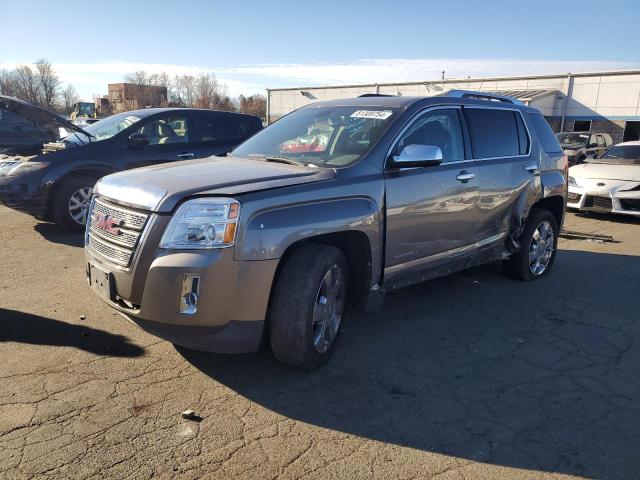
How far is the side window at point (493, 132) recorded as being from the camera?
15.9 ft

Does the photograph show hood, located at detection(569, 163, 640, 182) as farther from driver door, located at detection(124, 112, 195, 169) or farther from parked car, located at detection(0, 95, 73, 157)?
parked car, located at detection(0, 95, 73, 157)

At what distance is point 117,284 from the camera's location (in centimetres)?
319

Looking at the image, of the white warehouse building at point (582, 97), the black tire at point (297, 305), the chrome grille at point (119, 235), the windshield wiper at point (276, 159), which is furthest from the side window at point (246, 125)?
the white warehouse building at point (582, 97)

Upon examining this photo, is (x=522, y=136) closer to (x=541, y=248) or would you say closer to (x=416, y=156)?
(x=541, y=248)

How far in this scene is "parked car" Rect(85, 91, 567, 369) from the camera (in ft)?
9.78

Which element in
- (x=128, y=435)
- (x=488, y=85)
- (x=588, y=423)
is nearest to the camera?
(x=128, y=435)

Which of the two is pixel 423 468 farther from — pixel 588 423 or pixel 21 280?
pixel 21 280

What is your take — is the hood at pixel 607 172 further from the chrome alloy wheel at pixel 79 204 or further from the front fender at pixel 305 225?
the chrome alloy wheel at pixel 79 204

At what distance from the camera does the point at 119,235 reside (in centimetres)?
325

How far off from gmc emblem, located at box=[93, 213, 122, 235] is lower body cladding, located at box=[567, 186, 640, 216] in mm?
8253

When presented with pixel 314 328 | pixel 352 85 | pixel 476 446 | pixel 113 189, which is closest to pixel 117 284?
pixel 113 189

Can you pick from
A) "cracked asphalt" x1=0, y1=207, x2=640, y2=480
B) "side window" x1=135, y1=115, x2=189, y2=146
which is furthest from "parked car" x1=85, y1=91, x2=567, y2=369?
"side window" x1=135, y1=115, x2=189, y2=146

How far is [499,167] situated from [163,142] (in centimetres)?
514

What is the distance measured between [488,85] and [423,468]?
109ft
